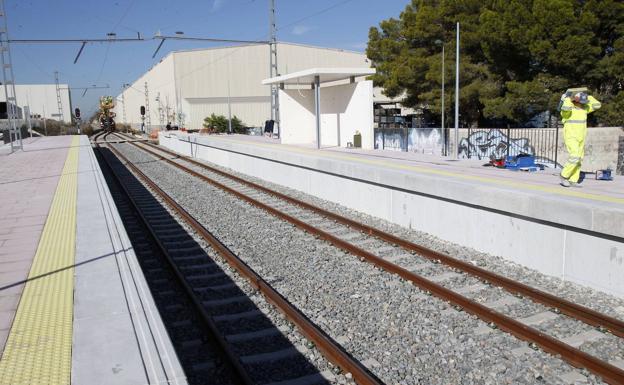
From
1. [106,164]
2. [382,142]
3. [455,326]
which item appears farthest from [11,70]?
[455,326]

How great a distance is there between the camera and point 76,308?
538cm

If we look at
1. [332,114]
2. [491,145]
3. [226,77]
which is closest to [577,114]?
[491,145]

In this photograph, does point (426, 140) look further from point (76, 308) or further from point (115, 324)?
point (115, 324)

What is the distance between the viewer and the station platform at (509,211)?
7.04m

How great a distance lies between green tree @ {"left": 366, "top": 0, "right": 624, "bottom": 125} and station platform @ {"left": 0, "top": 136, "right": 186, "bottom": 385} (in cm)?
1721

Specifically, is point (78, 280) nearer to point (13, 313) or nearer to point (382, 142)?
point (13, 313)

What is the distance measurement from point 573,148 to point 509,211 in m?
3.08

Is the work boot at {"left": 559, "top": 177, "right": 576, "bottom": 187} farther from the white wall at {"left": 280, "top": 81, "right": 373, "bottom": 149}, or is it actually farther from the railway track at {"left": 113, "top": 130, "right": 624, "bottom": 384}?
the white wall at {"left": 280, "top": 81, "right": 373, "bottom": 149}

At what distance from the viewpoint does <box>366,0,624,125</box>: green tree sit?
1994cm

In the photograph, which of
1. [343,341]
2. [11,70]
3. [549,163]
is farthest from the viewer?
[11,70]

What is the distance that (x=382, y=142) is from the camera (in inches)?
1083

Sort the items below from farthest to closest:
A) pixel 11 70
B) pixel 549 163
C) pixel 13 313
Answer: pixel 11 70 → pixel 549 163 → pixel 13 313

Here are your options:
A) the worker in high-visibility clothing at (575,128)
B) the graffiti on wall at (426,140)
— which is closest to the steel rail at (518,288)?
the worker in high-visibility clothing at (575,128)

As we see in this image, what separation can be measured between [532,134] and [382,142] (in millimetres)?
8768
